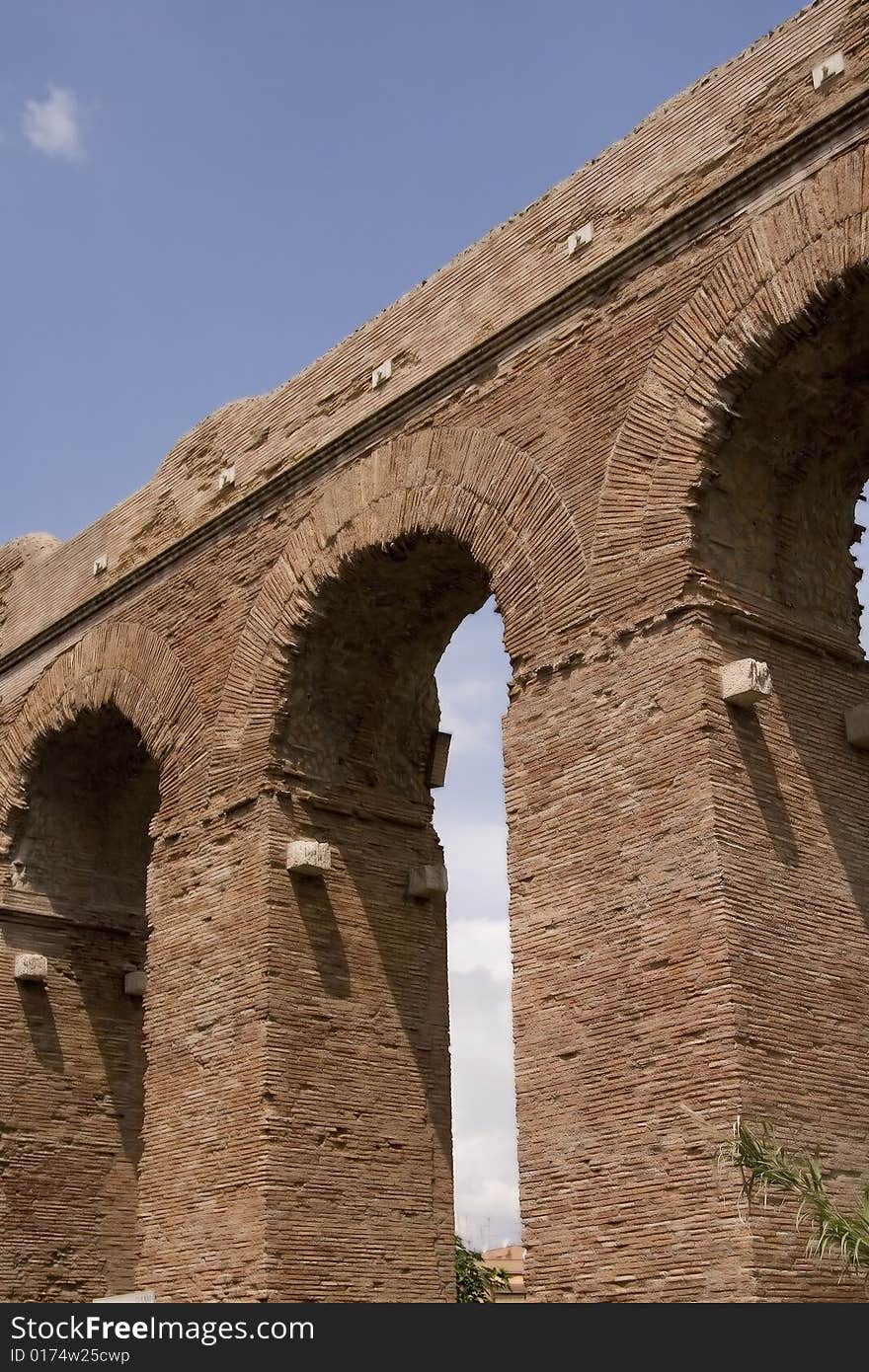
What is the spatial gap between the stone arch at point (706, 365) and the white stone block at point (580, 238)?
0.92 meters

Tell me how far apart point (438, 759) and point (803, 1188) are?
4735 mm

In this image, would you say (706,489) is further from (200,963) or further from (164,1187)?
(164,1187)

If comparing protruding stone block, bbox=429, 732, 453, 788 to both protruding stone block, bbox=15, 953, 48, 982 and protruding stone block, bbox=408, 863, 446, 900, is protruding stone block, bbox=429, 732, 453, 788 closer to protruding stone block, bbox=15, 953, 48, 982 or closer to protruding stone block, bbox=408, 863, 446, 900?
protruding stone block, bbox=408, 863, 446, 900

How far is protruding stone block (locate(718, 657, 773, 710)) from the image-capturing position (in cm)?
739

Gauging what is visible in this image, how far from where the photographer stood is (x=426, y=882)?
1022cm

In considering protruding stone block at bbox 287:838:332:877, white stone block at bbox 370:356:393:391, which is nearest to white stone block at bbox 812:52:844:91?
white stone block at bbox 370:356:393:391

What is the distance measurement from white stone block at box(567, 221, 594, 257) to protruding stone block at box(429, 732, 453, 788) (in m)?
3.23

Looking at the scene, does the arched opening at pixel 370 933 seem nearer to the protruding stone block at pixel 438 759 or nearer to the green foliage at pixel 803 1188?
the protruding stone block at pixel 438 759

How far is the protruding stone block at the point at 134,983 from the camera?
1211 cm

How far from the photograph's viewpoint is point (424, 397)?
9.45 meters

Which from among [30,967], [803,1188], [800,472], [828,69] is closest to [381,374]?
[800,472]

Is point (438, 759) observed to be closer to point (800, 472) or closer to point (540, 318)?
point (540, 318)

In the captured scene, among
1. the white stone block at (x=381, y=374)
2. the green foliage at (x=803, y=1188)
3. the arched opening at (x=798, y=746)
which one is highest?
the white stone block at (x=381, y=374)

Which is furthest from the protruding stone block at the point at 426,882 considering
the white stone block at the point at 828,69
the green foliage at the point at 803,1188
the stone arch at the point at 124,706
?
the white stone block at the point at 828,69
